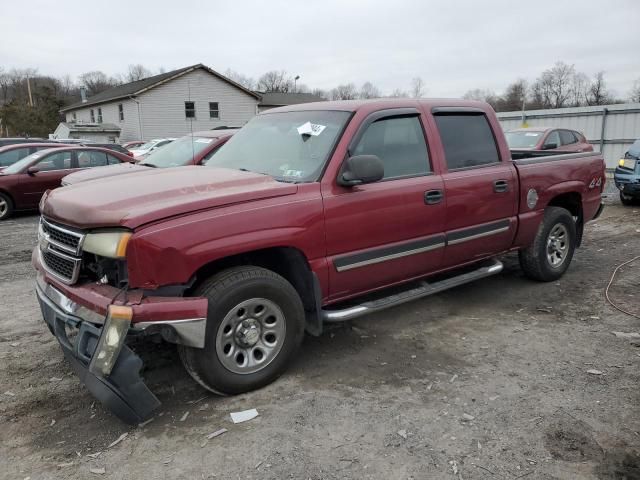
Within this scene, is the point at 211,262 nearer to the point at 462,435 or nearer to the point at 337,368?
the point at 337,368

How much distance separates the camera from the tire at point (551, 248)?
561 cm

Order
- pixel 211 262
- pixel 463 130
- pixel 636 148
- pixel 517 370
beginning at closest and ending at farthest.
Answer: pixel 211 262 < pixel 517 370 < pixel 463 130 < pixel 636 148

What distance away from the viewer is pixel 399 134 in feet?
14.1

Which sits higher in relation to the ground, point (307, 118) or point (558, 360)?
point (307, 118)

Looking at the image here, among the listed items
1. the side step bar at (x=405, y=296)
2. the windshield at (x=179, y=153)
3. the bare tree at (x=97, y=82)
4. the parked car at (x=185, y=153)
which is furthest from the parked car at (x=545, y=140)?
the bare tree at (x=97, y=82)

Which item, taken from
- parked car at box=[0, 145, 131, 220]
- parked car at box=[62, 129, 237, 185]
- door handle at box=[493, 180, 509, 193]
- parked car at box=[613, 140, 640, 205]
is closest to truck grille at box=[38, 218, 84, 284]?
door handle at box=[493, 180, 509, 193]

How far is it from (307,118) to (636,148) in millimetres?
→ 10045

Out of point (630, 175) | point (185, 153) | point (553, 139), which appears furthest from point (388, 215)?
point (553, 139)

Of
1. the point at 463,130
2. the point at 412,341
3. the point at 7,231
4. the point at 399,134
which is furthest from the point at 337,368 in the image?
the point at 7,231

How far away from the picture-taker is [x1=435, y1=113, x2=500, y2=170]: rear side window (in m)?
4.62

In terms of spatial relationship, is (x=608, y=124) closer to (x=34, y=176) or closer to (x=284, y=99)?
(x=34, y=176)

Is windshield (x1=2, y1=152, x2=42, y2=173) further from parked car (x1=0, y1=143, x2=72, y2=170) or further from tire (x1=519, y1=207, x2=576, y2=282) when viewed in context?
tire (x1=519, y1=207, x2=576, y2=282)

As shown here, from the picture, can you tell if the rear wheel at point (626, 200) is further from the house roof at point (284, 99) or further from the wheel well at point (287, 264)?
the house roof at point (284, 99)

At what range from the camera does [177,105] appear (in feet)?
113
